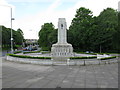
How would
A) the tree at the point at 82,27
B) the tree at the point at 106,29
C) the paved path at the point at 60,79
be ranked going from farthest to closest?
the tree at the point at 82,27 → the tree at the point at 106,29 → the paved path at the point at 60,79

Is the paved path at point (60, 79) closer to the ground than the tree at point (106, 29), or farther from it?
closer to the ground

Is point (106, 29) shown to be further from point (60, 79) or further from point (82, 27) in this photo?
point (60, 79)

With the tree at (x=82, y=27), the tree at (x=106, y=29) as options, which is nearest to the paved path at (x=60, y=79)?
the tree at (x=106, y=29)

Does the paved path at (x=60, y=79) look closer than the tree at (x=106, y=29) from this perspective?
Yes

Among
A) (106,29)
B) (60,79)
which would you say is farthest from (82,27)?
(60,79)

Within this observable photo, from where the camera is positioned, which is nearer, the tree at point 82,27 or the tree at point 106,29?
the tree at point 106,29

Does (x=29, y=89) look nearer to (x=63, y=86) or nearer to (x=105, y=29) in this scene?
(x=63, y=86)

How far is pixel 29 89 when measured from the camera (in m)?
7.13

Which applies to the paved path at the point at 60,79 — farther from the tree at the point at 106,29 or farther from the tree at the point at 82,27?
the tree at the point at 82,27

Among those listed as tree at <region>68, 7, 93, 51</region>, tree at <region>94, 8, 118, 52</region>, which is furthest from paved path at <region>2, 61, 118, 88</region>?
tree at <region>68, 7, 93, 51</region>

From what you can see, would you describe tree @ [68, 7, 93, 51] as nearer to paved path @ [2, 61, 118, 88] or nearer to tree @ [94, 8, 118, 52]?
tree @ [94, 8, 118, 52]

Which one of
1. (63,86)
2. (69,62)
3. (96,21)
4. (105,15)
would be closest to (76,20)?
(96,21)

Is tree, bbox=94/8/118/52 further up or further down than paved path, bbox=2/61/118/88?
further up

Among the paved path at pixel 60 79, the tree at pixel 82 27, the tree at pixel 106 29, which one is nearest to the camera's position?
the paved path at pixel 60 79
